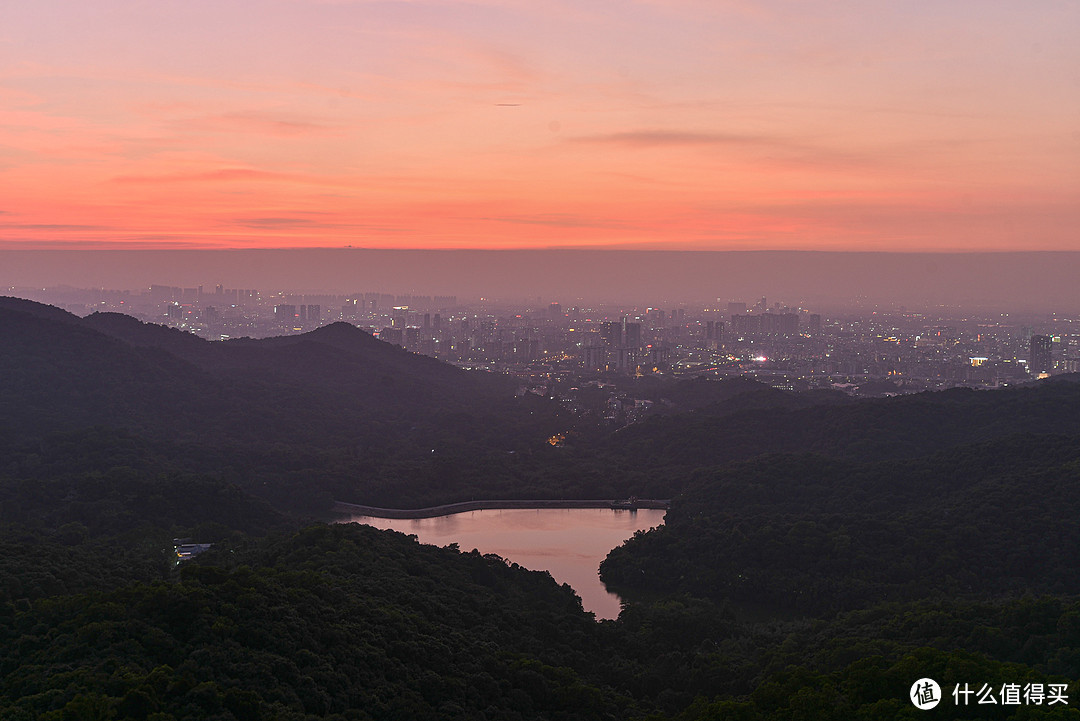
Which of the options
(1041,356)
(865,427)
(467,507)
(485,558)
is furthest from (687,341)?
(485,558)

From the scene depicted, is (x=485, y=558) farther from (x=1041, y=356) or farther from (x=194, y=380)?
(x=1041, y=356)

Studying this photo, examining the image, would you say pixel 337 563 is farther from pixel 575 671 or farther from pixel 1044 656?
pixel 1044 656

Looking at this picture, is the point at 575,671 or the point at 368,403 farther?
the point at 368,403

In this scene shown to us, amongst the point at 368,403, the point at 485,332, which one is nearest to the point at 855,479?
the point at 368,403

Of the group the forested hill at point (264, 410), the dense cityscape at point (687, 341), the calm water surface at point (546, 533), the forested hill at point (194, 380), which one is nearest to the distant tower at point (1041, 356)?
the dense cityscape at point (687, 341)

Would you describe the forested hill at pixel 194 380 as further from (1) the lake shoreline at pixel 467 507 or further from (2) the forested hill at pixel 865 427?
(2) the forested hill at pixel 865 427
